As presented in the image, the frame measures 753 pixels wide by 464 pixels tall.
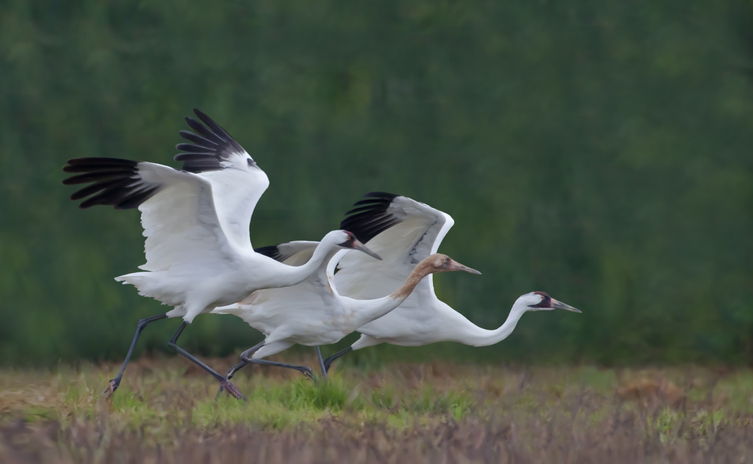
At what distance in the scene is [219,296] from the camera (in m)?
6.38

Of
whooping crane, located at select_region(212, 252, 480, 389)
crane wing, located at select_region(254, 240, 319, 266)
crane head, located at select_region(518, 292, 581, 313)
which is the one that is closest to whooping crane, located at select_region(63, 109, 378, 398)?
whooping crane, located at select_region(212, 252, 480, 389)

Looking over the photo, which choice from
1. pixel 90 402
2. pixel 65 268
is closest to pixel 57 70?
pixel 65 268

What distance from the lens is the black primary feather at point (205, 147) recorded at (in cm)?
723

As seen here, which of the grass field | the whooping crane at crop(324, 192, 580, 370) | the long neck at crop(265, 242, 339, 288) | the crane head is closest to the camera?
the grass field

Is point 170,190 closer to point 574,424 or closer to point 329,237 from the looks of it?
point 329,237

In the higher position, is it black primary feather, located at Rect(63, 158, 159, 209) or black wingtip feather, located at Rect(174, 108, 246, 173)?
black wingtip feather, located at Rect(174, 108, 246, 173)

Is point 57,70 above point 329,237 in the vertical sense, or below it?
above

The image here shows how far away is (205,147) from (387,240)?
1.44 meters

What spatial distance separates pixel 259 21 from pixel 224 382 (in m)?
3.74

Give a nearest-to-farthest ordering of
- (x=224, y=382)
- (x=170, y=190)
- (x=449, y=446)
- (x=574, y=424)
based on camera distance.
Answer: (x=449, y=446)
(x=574, y=424)
(x=170, y=190)
(x=224, y=382)

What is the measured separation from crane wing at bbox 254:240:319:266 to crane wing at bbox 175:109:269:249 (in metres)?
0.29

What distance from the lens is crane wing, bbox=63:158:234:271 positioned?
221 inches

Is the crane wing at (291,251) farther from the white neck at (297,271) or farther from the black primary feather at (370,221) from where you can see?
the white neck at (297,271)

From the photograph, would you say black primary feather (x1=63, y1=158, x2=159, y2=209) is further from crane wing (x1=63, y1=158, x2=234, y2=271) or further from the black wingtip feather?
the black wingtip feather
